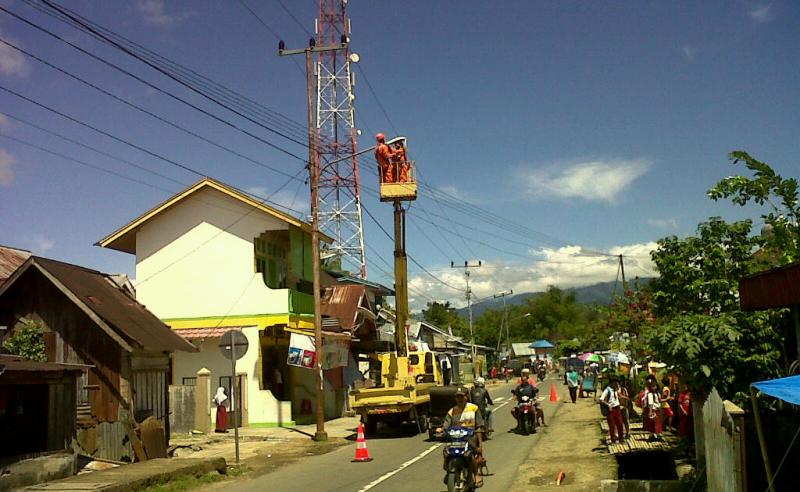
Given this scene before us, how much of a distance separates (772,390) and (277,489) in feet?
30.8

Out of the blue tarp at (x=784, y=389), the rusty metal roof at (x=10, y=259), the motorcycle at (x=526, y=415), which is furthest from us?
the rusty metal roof at (x=10, y=259)

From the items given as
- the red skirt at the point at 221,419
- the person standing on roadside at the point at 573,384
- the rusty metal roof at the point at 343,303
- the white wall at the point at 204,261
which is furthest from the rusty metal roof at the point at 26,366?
the person standing on roadside at the point at 573,384

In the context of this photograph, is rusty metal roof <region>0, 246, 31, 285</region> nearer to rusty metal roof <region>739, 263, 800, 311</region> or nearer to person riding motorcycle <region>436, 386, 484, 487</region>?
person riding motorcycle <region>436, 386, 484, 487</region>

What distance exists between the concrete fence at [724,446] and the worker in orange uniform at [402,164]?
15650 mm

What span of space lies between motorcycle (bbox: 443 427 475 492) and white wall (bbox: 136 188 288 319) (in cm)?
1670

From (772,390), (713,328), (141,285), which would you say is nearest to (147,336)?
(141,285)

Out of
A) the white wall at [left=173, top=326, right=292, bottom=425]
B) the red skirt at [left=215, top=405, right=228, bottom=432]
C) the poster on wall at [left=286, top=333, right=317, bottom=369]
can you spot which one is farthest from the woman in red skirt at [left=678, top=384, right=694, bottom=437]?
the red skirt at [left=215, top=405, right=228, bottom=432]

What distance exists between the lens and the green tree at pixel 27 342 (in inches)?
677

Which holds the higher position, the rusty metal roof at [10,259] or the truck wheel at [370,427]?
the rusty metal roof at [10,259]

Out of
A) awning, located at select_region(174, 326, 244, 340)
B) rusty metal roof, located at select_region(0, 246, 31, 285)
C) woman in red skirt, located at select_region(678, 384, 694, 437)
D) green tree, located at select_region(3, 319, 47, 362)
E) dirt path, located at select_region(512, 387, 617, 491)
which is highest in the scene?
rusty metal roof, located at select_region(0, 246, 31, 285)

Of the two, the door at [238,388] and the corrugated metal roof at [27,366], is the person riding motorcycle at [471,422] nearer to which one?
the corrugated metal roof at [27,366]

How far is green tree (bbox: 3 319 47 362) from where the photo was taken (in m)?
17.2

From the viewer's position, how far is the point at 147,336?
60.4 feet

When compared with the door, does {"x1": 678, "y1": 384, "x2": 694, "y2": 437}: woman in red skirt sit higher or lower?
lower
